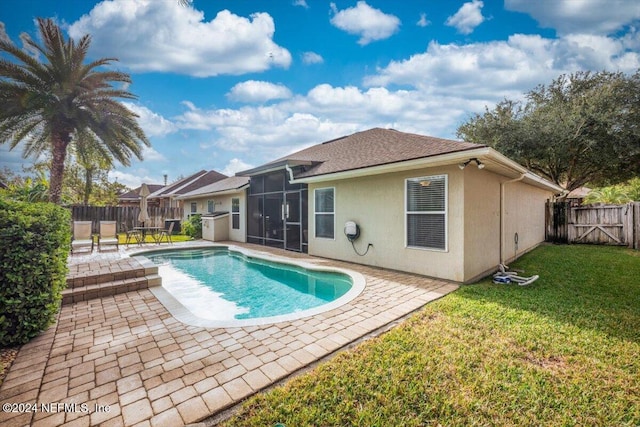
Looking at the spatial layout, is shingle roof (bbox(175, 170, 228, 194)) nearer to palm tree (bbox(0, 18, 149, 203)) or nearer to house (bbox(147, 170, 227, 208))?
house (bbox(147, 170, 227, 208))

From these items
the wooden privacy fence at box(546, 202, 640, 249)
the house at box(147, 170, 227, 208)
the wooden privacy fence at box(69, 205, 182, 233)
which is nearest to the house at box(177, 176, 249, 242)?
the wooden privacy fence at box(69, 205, 182, 233)

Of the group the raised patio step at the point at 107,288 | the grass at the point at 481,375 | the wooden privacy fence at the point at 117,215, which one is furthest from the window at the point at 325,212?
the wooden privacy fence at the point at 117,215

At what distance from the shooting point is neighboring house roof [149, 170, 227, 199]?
27.2m

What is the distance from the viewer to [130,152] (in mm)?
11336

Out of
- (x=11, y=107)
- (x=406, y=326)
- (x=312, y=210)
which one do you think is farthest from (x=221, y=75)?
(x=406, y=326)

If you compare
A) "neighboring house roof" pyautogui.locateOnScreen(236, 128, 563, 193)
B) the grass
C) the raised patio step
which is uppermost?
"neighboring house roof" pyautogui.locateOnScreen(236, 128, 563, 193)

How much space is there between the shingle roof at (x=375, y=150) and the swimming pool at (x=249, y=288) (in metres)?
3.08

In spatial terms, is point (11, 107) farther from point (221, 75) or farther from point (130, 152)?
point (221, 75)

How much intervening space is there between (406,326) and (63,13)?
12.2 metres

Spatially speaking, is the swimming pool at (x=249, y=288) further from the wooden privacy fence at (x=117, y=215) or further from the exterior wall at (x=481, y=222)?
the wooden privacy fence at (x=117, y=215)

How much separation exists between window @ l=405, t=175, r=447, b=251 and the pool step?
6230 millimetres

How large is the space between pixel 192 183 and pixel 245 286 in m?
24.0

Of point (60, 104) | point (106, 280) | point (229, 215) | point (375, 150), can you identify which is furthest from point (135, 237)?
point (375, 150)

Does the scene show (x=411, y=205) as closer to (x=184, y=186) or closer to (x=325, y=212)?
(x=325, y=212)
